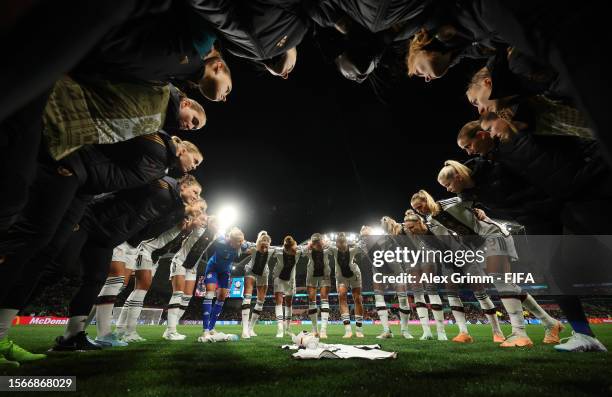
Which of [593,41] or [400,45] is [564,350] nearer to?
[400,45]

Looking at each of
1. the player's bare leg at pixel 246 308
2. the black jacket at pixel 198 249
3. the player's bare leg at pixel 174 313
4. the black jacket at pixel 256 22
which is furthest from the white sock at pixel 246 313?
the black jacket at pixel 256 22

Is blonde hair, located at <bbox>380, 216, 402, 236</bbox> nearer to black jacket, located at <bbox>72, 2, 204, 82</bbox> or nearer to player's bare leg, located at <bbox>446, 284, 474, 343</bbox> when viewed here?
player's bare leg, located at <bbox>446, 284, 474, 343</bbox>

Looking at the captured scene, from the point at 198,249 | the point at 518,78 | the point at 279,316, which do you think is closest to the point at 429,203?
the point at 518,78

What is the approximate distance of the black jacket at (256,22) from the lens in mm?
1508

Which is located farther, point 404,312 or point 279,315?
point 279,315

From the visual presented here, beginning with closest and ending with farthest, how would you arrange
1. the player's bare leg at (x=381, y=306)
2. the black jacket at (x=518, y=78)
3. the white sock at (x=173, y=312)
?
the black jacket at (x=518, y=78)
the white sock at (x=173, y=312)
the player's bare leg at (x=381, y=306)

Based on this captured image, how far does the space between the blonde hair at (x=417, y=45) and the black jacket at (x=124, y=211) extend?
10.1 ft

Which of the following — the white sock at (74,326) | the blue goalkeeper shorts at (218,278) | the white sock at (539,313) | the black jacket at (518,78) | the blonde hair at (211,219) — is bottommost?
the white sock at (74,326)

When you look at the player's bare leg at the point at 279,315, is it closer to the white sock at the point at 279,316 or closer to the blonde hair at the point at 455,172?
the white sock at the point at 279,316

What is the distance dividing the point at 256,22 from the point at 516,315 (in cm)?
486

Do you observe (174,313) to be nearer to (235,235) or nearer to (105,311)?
(235,235)

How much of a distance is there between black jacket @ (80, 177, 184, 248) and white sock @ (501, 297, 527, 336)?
16.0 ft

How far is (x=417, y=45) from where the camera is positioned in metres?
2.25

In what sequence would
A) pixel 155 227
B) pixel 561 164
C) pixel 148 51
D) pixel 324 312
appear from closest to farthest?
pixel 148 51, pixel 561 164, pixel 155 227, pixel 324 312
